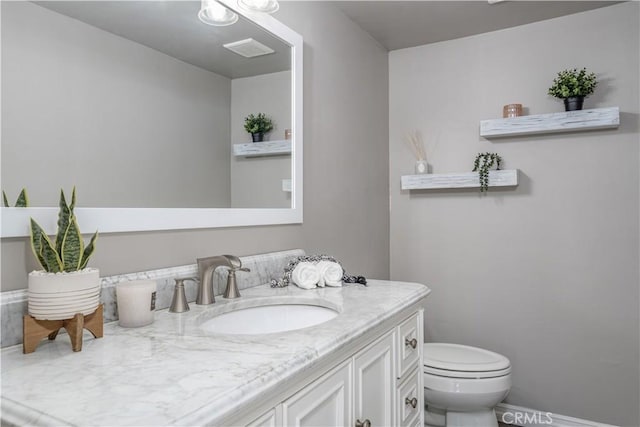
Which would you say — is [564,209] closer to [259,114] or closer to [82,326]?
[259,114]

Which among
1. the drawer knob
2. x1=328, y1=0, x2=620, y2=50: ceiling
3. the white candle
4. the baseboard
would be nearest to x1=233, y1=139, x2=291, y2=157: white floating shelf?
the white candle

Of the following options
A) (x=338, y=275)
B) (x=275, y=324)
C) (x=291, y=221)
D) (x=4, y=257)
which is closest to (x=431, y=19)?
(x=291, y=221)

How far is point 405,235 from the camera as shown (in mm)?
2801

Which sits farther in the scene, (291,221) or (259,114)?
(291,221)

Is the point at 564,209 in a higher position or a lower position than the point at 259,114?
lower

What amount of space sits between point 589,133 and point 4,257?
2.58 m

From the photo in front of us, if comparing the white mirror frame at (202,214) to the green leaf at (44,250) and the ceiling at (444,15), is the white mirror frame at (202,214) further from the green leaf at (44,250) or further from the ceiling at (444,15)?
the ceiling at (444,15)

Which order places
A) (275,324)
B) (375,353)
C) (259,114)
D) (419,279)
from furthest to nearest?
(419,279), (259,114), (275,324), (375,353)

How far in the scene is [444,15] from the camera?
91.6 inches

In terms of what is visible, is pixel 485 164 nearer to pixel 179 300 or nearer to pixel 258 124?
pixel 258 124

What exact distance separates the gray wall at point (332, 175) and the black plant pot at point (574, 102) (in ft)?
3.40

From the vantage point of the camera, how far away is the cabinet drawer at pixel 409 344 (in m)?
1.37
